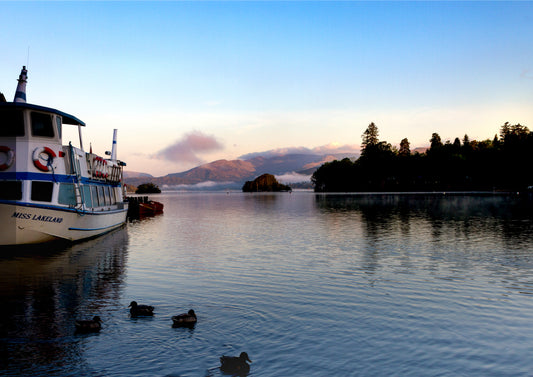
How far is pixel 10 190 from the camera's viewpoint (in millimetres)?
32438

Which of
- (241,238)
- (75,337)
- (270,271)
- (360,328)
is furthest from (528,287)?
(241,238)

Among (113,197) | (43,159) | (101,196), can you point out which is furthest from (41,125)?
(113,197)

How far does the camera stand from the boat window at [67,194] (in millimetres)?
35188

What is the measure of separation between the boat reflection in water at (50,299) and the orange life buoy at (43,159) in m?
6.47

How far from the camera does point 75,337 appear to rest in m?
13.6

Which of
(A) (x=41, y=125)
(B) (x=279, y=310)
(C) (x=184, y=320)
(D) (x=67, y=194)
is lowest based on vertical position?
(B) (x=279, y=310)

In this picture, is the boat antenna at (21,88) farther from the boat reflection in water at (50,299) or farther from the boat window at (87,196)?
the boat reflection in water at (50,299)

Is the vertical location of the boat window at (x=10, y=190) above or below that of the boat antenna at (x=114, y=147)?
below

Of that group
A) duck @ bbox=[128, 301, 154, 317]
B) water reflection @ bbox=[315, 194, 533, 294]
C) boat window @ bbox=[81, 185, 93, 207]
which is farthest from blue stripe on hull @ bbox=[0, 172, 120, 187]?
water reflection @ bbox=[315, 194, 533, 294]

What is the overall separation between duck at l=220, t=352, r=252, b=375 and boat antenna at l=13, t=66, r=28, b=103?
3448 centimetres

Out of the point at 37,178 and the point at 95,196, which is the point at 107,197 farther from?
the point at 37,178

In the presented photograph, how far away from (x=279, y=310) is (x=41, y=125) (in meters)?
26.9

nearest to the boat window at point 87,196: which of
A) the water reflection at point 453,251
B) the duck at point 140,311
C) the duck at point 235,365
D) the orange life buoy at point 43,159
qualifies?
the orange life buoy at point 43,159

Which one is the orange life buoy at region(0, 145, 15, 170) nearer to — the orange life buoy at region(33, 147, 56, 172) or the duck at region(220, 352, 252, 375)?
the orange life buoy at region(33, 147, 56, 172)
